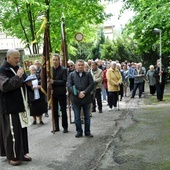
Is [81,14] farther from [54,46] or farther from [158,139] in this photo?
[158,139]

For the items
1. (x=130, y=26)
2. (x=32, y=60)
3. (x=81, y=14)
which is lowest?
(x=32, y=60)

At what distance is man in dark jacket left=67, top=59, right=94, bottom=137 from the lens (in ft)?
27.2

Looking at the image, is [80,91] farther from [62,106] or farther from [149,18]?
[149,18]

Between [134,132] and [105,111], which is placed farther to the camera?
[105,111]

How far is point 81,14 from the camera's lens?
19.9 m

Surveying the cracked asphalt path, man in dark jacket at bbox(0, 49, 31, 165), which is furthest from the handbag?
the cracked asphalt path

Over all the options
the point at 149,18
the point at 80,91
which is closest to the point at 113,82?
the point at 149,18

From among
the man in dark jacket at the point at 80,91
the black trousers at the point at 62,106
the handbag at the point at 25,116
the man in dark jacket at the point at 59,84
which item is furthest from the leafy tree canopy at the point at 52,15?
the handbag at the point at 25,116

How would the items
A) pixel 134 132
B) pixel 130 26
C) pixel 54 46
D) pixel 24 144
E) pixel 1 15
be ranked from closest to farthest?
pixel 24 144
pixel 134 132
pixel 130 26
pixel 1 15
pixel 54 46

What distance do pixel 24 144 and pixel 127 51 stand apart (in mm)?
29231

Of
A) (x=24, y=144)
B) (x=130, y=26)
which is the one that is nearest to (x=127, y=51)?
(x=130, y=26)

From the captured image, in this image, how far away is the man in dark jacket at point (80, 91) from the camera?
8281 millimetres

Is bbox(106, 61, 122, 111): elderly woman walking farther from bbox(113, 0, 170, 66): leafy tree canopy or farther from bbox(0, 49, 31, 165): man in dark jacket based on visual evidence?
bbox(0, 49, 31, 165): man in dark jacket

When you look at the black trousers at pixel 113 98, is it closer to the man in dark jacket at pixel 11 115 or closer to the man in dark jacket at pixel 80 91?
the man in dark jacket at pixel 80 91
